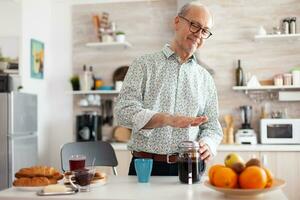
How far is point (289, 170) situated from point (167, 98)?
94.9 inches

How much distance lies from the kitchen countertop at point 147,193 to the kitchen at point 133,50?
2451 millimetres

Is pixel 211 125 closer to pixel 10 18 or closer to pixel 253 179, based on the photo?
pixel 253 179

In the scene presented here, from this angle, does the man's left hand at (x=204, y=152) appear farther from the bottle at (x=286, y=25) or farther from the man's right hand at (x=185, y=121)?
the bottle at (x=286, y=25)

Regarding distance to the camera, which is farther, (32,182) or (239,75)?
(239,75)

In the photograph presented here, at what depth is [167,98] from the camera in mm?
1966

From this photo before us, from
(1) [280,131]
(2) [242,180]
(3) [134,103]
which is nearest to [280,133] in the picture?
A: (1) [280,131]

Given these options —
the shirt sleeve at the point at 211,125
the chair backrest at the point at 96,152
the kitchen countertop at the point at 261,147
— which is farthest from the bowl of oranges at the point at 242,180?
the kitchen countertop at the point at 261,147

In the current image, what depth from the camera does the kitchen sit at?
4.45 m

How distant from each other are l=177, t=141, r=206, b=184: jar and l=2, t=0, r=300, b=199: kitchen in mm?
2385

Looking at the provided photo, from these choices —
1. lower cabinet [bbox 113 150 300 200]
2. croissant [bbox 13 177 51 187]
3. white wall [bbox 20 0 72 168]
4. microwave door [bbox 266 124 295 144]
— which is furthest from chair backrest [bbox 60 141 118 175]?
white wall [bbox 20 0 72 168]

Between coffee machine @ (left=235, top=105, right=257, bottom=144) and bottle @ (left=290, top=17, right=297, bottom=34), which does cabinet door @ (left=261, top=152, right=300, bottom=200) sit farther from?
bottle @ (left=290, top=17, right=297, bottom=34)

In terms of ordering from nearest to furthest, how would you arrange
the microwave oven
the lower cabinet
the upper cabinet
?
the lower cabinet, the microwave oven, the upper cabinet

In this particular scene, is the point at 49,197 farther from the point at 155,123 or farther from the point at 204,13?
the point at 204,13

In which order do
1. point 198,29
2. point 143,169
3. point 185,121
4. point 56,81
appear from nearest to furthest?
point 185,121 < point 143,169 < point 198,29 < point 56,81
